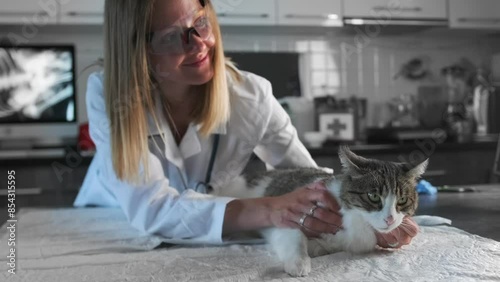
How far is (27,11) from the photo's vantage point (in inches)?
91.1

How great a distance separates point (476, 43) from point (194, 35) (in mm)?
2559

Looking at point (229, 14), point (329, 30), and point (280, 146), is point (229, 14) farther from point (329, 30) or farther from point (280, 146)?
point (280, 146)

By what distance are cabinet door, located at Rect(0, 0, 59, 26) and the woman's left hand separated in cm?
207

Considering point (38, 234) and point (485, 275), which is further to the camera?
point (38, 234)

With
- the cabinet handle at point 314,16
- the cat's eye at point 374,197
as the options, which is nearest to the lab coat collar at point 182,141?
the cat's eye at point 374,197

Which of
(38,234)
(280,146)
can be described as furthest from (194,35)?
(38,234)

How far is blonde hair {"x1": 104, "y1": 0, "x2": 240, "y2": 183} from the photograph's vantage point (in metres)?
0.99

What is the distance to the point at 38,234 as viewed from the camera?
38.3 inches

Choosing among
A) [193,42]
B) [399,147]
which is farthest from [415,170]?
[399,147]

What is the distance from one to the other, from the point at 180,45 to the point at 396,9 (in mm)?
1972

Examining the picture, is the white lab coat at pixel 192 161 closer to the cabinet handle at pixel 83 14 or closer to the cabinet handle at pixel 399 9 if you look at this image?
the cabinet handle at pixel 83 14

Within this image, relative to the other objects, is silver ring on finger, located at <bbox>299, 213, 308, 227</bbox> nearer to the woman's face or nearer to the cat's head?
the cat's head

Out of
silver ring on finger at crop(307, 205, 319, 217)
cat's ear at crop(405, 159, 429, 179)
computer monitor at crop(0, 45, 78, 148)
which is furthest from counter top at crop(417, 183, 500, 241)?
computer monitor at crop(0, 45, 78, 148)

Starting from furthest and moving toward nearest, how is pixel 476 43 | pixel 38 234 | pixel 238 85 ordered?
1. pixel 476 43
2. pixel 238 85
3. pixel 38 234
